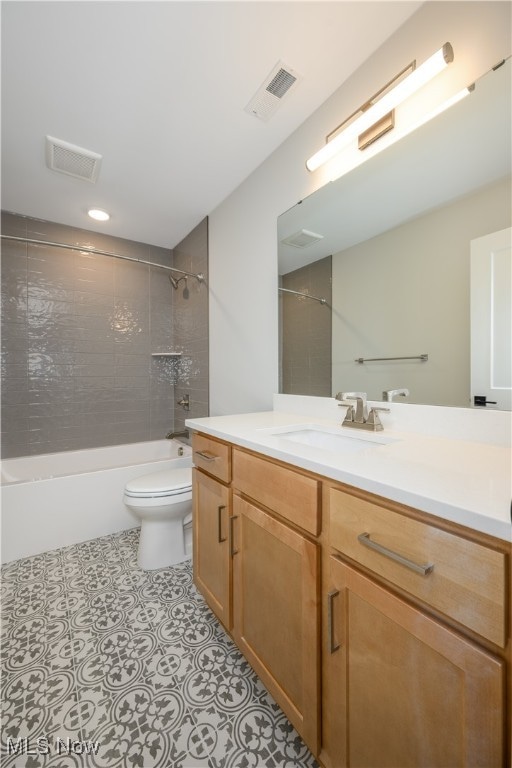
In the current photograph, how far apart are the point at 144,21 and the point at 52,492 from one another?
2.36 metres

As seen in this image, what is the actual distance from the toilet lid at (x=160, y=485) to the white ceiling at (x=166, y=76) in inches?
75.4

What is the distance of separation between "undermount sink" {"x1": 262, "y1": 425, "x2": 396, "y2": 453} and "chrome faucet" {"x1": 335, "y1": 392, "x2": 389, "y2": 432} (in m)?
0.07

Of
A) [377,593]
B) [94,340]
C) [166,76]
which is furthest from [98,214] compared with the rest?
[377,593]

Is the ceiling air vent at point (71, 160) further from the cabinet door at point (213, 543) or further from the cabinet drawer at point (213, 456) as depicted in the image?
the cabinet door at point (213, 543)

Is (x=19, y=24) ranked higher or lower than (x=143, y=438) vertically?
higher

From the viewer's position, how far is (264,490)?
3.12ft

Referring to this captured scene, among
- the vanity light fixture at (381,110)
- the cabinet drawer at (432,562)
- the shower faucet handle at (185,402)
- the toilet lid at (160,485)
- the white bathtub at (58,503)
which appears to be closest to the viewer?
the cabinet drawer at (432,562)

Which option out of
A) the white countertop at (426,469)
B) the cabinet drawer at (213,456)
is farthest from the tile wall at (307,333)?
the cabinet drawer at (213,456)

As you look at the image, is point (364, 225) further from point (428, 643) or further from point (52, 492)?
point (52, 492)

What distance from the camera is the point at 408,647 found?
57cm

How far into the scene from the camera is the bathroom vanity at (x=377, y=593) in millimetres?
473

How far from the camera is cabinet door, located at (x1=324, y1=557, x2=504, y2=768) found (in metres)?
0.47

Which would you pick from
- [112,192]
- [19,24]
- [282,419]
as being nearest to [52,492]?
A: [282,419]

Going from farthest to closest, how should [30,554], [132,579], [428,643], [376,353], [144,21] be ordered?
[30,554]
[132,579]
[376,353]
[144,21]
[428,643]
